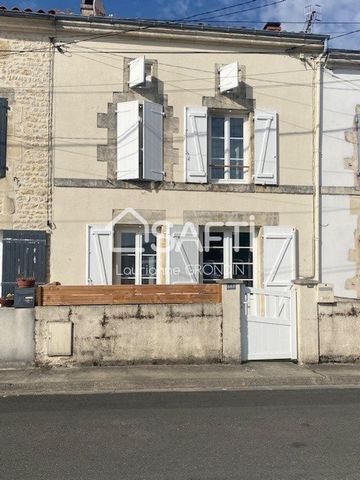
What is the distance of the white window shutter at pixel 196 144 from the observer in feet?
36.4

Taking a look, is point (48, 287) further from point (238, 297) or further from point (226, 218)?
point (226, 218)

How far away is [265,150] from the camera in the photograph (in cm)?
1134

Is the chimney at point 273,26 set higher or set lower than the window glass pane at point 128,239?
higher

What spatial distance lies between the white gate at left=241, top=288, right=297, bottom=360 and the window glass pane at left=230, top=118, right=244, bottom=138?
435cm

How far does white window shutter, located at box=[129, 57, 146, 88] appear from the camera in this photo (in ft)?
35.0

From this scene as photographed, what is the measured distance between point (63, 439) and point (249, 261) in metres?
7.33

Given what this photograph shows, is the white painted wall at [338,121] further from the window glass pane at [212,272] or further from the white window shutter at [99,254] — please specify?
the white window shutter at [99,254]

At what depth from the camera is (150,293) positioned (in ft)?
28.0

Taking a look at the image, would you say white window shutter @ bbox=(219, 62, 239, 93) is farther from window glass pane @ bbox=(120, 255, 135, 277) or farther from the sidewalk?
the sidewalk

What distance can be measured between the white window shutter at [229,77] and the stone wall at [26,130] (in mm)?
3719

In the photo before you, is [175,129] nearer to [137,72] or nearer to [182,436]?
[137,72]

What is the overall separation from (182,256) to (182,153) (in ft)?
7.42
